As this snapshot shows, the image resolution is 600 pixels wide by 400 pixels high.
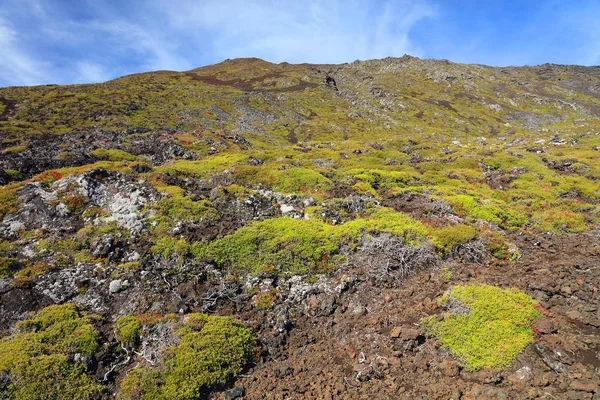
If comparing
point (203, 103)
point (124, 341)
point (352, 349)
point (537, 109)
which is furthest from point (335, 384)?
point (537, 109)

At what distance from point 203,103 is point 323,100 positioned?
54998 millimetres

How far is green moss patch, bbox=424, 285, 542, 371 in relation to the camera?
31.6ft

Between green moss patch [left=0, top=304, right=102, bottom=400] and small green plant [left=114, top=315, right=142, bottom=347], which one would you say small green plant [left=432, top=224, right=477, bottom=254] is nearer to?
small green plant [left=114, top=315, right=142, bottom=347]

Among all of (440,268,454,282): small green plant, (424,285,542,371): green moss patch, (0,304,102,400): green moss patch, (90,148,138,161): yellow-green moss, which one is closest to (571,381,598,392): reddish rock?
(424,285,542,371): green moss patch

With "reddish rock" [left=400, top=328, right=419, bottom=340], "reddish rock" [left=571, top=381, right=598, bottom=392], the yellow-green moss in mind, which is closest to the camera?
"reddish rock" [left=571, top=381, right=598, bottom=392]

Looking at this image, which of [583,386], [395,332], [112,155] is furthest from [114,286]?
[112,155]

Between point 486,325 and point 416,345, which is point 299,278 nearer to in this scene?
point 416,345

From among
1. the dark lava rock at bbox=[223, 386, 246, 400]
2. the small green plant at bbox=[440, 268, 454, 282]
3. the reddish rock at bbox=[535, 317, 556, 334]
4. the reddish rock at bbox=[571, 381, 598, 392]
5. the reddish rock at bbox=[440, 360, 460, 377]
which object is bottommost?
the dark lava rock at bbox=[223, 386, 246, 400]

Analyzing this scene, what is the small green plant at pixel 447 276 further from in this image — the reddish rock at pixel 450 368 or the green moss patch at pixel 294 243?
the reddish rock at pixel 450 368

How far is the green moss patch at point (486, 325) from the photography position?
31.6ft

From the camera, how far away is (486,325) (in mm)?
10648

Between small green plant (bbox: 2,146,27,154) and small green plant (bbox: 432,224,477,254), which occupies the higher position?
small green plant (bbox: 2,146,27,154)

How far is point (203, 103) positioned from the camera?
110812mm

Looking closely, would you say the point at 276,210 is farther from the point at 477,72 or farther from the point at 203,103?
the point at 477,72
